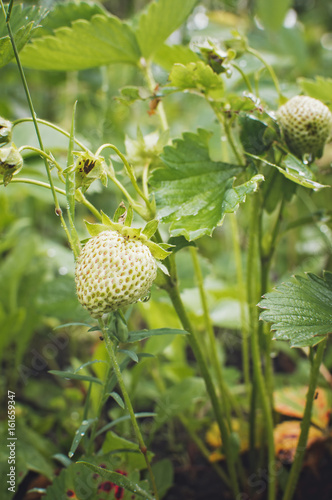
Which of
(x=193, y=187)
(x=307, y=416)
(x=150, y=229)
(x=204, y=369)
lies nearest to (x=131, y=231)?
(x=150, y=229)

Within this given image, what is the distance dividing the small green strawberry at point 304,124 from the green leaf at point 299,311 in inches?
7.3

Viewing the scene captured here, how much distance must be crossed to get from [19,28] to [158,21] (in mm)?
293

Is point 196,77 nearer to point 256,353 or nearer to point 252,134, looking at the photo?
point 252,134

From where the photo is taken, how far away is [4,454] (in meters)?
0.70

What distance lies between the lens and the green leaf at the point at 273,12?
1.71 meters

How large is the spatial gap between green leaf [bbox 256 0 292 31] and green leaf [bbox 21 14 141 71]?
4.17ft

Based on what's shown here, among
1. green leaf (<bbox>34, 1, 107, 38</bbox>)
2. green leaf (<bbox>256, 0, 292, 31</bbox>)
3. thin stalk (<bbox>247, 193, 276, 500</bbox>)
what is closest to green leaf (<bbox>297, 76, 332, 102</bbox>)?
thin stalk (<bbox>247, 193, 276, 500</bbox>)

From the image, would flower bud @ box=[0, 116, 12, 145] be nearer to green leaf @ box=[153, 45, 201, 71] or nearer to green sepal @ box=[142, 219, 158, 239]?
Result: green sepal @ box=[142, 219, 158, 239]

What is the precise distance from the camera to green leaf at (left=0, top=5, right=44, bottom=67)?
1.53ft

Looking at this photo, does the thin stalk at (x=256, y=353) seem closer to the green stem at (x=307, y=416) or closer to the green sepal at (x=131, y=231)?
the green stem at (x=307, y=416)

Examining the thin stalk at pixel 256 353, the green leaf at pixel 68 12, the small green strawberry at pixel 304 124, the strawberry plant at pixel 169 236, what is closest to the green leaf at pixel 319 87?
the strawberry plant at pixel 169 236

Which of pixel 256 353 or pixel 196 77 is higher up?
pixel 196 77

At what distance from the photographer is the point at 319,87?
0.75 meters

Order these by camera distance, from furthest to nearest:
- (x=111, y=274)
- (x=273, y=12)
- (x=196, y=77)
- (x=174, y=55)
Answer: (x=273, y=12) < (x=174, y=55) < (x=196, y=77) < (x=111, y=274)
